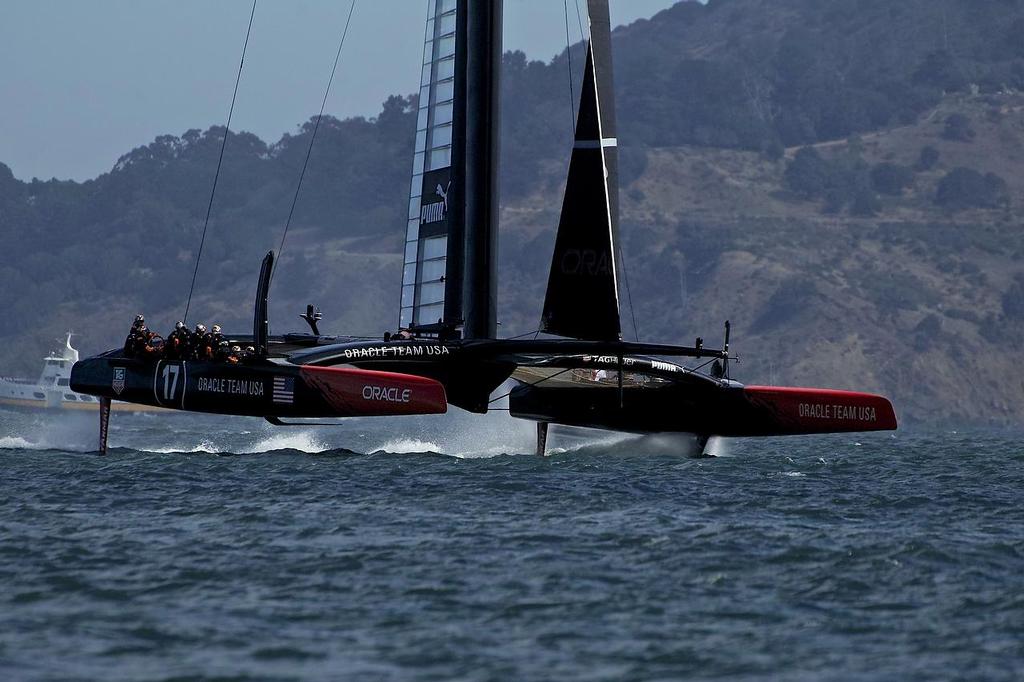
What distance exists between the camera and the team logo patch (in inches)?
819

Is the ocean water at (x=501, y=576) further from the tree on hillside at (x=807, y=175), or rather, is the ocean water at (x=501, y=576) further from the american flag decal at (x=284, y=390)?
the tree on hillside at (x=807, y=175)

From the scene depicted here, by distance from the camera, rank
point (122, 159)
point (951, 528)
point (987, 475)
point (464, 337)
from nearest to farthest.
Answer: point (951, 528), point (987, 475), point (464, 337), point (122, 159)

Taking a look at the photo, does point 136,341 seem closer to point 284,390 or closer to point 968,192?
point 284,390

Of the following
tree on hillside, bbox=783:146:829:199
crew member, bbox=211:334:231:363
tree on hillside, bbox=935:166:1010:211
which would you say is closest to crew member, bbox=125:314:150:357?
crew member, bbox=211:334:231:363

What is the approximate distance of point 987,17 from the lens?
648ft

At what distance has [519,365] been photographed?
20641mm

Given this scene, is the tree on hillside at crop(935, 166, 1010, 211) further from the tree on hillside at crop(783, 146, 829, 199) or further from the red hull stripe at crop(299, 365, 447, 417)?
the red hull stripe at crop(299, 365, 447, 417)

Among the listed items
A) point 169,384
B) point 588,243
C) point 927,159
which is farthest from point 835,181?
point 169,384

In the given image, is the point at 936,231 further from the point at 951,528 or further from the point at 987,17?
the point at 951,528

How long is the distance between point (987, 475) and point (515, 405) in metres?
5.97

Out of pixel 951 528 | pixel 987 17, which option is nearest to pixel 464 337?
pixel 951 528

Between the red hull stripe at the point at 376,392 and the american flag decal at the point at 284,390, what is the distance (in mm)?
186

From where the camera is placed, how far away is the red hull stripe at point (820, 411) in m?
20.6

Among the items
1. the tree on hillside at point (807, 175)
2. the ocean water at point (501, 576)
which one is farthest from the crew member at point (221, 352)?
the tree on hillside at point (807, 175)
